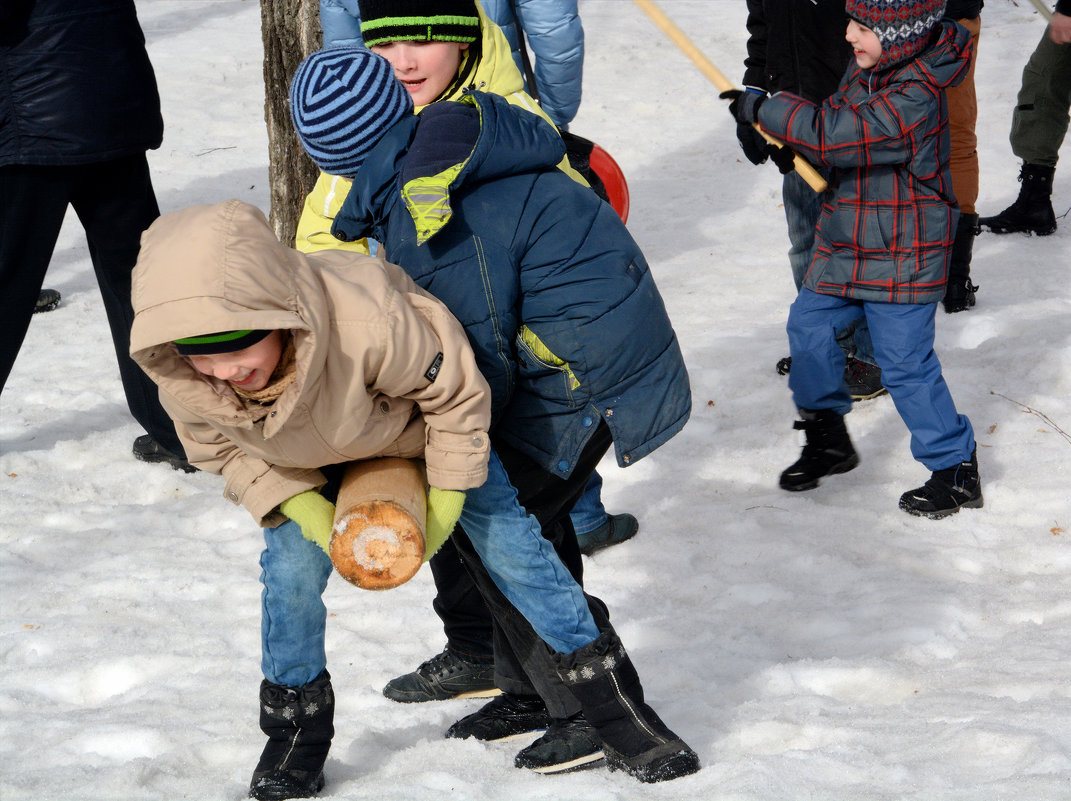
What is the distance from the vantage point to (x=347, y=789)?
9.05 feet

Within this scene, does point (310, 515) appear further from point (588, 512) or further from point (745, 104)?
point (745, 104)

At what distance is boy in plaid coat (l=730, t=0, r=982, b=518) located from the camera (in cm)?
384

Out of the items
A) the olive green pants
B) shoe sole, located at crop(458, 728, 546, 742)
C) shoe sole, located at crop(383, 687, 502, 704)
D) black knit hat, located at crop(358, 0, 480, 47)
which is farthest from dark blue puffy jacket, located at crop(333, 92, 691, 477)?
the olive green pants

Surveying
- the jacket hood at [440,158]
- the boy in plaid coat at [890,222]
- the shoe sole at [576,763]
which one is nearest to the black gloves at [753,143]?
the boy in plaid coat at [890,222]

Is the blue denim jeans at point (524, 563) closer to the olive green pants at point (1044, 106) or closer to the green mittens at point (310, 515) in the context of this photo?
the green mittens at point (310, 515)

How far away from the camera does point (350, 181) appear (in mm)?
2963

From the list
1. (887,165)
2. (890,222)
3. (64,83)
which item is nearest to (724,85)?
(887,165)

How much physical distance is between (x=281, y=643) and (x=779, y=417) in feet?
9.45

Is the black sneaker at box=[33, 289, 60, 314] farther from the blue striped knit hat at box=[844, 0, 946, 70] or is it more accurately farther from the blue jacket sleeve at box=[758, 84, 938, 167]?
the blue striped knit hat at box=[844, 0, 946, 70]

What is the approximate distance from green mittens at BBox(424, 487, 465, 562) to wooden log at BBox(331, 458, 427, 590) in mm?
55

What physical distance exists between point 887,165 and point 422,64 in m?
1.82

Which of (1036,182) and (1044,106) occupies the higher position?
(1044,106)

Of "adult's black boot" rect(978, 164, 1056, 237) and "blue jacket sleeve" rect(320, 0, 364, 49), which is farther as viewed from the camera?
"adult's black boot" rect(978, 164, 1056, 237)

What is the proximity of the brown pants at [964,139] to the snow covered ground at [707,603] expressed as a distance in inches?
22.6
